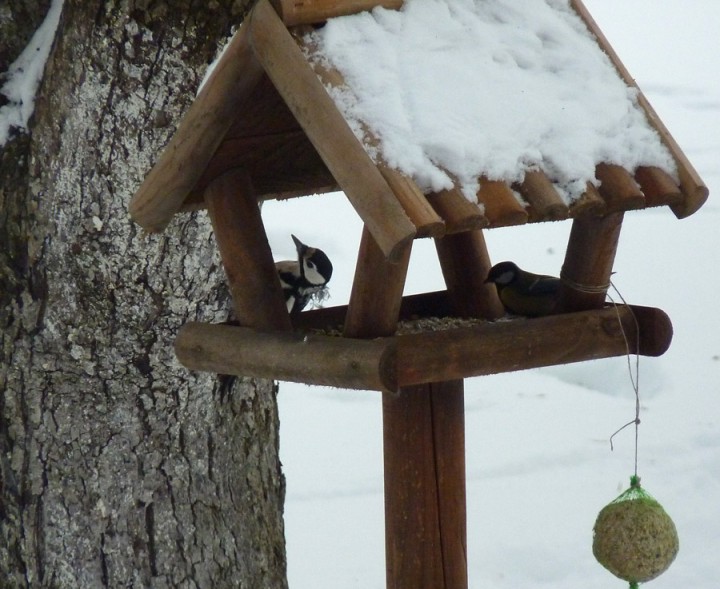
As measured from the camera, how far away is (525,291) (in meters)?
2.47

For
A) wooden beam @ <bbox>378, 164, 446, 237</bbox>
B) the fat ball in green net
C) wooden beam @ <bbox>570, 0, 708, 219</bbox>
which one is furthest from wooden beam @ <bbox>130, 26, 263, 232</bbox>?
the fat ball in green net

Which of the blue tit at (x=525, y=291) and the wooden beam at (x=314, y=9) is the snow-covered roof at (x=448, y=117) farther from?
the blue tit at (x=525, y=291)

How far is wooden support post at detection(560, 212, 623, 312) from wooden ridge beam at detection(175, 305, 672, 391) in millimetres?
56

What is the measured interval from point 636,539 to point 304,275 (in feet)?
5.66

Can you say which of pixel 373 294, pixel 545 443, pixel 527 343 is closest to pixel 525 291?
pixel 527 343

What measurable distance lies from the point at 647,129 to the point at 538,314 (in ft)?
1.93

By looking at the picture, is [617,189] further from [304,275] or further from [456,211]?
[304,275]

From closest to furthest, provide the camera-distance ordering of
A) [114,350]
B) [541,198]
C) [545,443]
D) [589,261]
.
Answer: [541,198] → [589,261] → [114,350] → [545,443]

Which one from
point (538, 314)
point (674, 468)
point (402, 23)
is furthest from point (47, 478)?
point (674, 468)

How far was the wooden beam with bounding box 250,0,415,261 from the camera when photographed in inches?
63.7

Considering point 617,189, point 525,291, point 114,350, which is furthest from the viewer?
point 114,350

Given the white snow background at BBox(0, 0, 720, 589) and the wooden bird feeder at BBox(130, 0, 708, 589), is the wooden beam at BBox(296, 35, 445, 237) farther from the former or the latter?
the white snow background at BBox(0, 0, 720, 589)

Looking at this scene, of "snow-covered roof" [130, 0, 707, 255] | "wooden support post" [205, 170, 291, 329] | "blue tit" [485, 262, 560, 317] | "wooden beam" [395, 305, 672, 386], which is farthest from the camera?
"blue tit" [485, 262, 560, 317]

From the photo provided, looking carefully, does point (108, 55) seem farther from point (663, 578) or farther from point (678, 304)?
point (678, 304)
